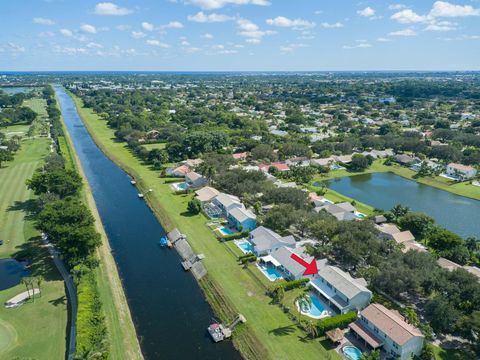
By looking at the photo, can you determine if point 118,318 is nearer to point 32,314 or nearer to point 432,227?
point 32,314

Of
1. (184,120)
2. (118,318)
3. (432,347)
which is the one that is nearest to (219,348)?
(118,318)

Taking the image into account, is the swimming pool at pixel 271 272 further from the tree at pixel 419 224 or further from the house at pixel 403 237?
the tree at pixel 419 224

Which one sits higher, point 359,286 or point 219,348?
point 359,286

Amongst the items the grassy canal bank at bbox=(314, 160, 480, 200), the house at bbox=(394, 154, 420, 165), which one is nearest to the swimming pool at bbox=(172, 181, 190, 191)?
the grassy canal bank at bbox=(314, 160, 480, 200)

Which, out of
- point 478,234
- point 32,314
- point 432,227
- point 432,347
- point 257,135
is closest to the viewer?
point 432,347

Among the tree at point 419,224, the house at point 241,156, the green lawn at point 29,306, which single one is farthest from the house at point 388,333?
the house at point 241,156

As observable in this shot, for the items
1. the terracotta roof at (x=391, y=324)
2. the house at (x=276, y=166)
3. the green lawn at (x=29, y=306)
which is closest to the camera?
the terracotta roof at (x=391, y=324)

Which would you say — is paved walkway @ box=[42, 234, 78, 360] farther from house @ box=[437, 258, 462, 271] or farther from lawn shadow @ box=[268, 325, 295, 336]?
house @ box=[437, 258, 462, 271]

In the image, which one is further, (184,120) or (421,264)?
(184,120)
